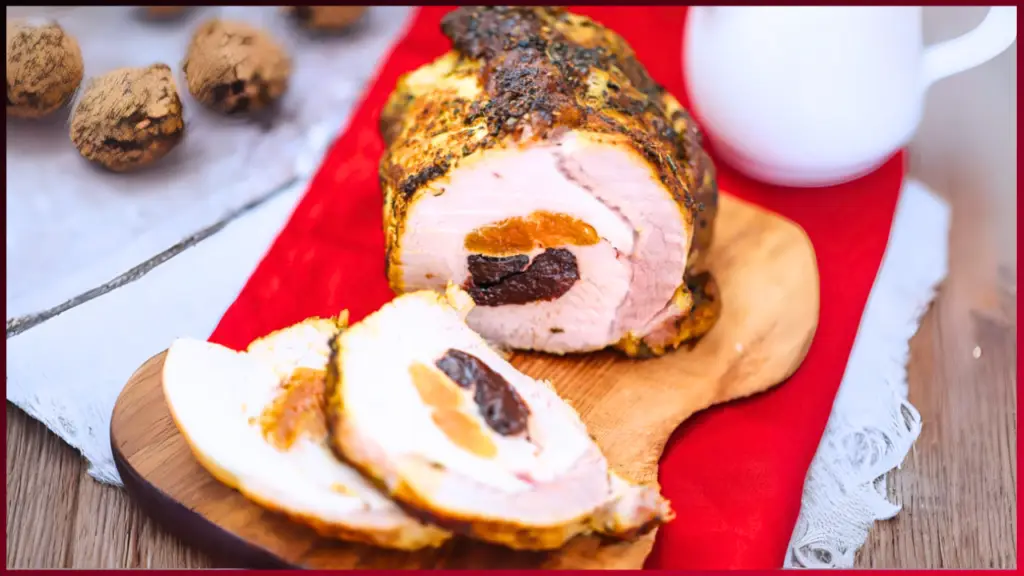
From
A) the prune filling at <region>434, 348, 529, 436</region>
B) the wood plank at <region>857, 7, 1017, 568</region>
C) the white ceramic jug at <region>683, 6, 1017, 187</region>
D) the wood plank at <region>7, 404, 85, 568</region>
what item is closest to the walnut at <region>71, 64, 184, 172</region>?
the wood plank at <region>7, 404, 85, 568</region>

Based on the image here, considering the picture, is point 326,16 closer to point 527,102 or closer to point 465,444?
point 527,102

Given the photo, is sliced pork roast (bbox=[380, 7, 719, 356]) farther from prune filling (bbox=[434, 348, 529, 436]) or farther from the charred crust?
prune filling (bbox=[434, 348, 529, 436])

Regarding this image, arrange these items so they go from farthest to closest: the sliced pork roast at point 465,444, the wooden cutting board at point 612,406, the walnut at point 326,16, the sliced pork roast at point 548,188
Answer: the walnut at point 326,16, the sliced pork roast at point 548,188, the wooden cutting board at point 612,406, the sliced pork roast at point 465,444

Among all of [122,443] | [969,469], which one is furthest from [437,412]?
[969,469]

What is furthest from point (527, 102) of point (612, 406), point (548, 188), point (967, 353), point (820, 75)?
point (967, 353)

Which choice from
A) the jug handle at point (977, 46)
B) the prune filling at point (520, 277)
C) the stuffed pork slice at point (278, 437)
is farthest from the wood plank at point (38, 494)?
the jug handle at point (977, 46)

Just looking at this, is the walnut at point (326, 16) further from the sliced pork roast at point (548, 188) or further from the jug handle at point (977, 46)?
the jug handle at point (977, 46)
